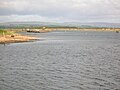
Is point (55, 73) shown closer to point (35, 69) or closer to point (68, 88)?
point (35, 69)

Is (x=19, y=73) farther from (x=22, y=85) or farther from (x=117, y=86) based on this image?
(x=117, y=86)

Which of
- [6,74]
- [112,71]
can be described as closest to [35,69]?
[6,74]

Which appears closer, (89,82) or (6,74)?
(89,82)

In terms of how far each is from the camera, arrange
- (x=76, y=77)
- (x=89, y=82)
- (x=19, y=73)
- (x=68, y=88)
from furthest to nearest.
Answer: (x=19, y=73) → (x=76, y=77) → (x=89, y=82) → (x=68, y=88)

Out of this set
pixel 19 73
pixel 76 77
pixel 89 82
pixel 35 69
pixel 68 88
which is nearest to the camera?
pixel 68 88

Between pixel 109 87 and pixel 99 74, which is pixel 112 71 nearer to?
pixel 99 74

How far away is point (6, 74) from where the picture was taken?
1417 inches

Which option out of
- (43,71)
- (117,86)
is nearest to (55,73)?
(43,71)

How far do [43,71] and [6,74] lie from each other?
535 centimetres

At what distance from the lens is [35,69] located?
4000 cm

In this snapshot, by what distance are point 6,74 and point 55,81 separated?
788 centimetres

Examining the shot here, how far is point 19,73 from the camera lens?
36531 millimetres

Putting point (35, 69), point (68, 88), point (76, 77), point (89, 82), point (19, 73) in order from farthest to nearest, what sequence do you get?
1. point (35, 69)
2. point (19, 73)
3. point (76, 77)
4. point (89, 82)
5. point (68, 88)

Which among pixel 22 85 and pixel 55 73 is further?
pixel 55 73
